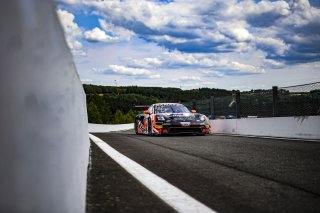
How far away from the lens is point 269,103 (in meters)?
14.1

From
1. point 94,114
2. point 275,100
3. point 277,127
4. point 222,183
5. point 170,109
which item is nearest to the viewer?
point 222,183

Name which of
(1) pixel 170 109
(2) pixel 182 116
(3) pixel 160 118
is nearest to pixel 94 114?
(1) pixel 170 109

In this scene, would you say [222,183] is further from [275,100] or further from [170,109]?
[170,109]

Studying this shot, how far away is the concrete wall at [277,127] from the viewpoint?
38.2ft

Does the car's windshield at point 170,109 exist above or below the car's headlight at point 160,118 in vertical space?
above

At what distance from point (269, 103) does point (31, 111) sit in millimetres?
13008

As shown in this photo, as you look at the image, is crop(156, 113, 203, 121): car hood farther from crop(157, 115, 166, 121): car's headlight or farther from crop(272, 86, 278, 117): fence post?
crop(272, 86, 278, 117): fence post

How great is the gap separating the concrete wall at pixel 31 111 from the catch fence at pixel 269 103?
1015 centimetres

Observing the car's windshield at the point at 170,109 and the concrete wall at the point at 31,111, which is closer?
the concrete wall at the point at 31,111

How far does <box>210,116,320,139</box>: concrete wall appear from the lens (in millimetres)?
11648

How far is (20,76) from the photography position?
176 cm

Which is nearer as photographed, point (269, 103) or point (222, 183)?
point (222, 183)

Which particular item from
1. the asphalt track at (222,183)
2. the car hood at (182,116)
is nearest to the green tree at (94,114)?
the car hood at (182,116)

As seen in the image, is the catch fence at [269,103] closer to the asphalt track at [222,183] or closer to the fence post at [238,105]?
the fence post at [238,105]
